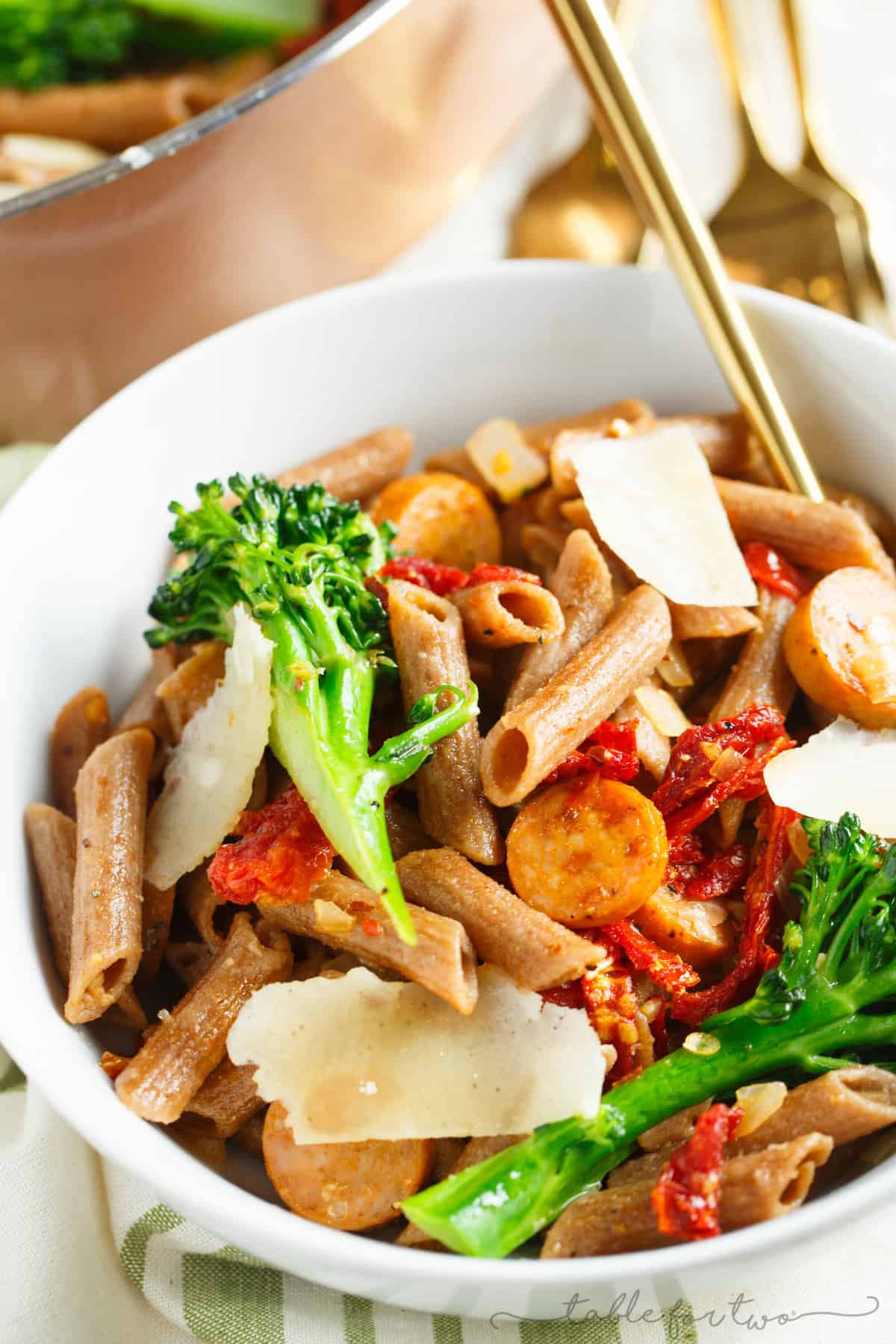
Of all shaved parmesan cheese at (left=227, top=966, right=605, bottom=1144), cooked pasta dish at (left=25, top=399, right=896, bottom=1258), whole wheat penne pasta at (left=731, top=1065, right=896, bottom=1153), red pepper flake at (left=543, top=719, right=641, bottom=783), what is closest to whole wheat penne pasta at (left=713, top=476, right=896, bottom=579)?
cooked pasta dish at (left=25, top=399, right=896, bottom=1258)

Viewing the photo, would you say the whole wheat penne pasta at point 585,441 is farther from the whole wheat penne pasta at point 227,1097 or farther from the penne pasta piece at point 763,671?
the whole wheat penne pasta at point 227,1097

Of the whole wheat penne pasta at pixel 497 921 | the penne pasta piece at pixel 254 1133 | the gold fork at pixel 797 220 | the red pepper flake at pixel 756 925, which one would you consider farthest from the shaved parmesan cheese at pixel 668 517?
the gold fork at pixel 797 220

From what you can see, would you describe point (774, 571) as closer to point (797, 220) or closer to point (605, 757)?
point (605, 757)

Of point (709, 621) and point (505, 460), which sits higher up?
point (505, 460)

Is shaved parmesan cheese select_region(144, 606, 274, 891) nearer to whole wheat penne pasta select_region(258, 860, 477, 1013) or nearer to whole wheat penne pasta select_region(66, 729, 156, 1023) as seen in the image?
whole wheat penne pasta select_region(66, 729, 156, 1023)

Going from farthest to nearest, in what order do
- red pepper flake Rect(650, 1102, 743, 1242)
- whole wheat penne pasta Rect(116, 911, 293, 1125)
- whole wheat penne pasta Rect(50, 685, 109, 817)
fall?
whole wheat penne pasta Rect(50, 685, 109, 817), whole wheat penne pasta Rect(116, 911, 293, 1125), red pepper flake Rect(650, 1102, 743, 1242)

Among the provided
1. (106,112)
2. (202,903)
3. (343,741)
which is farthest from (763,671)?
(106,112)
